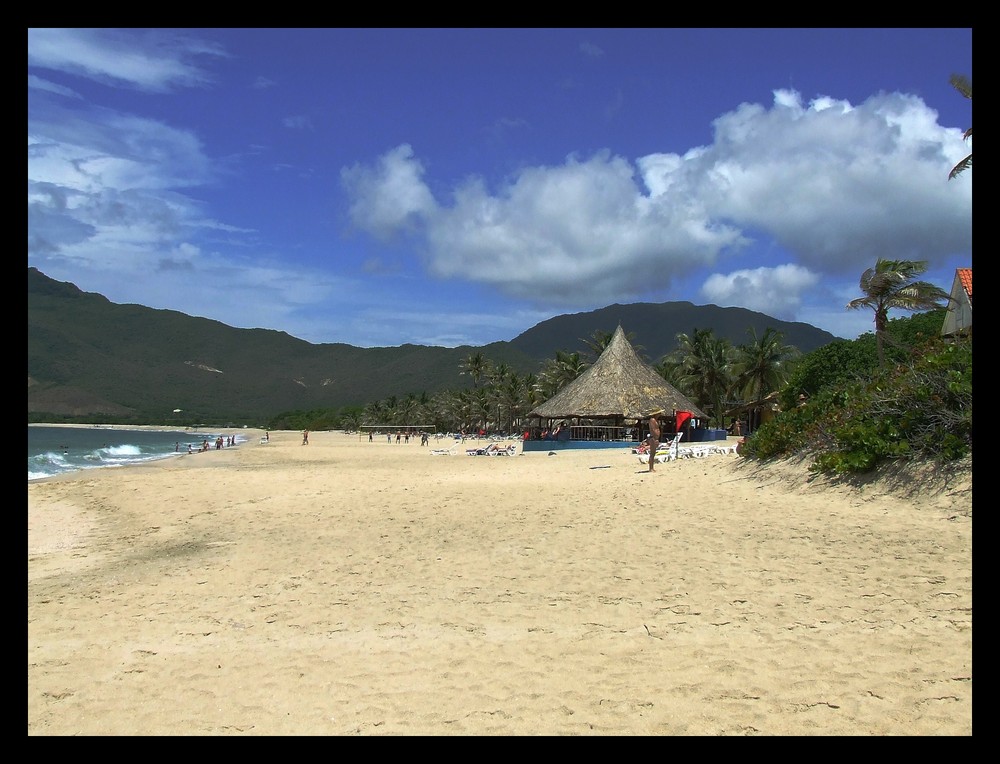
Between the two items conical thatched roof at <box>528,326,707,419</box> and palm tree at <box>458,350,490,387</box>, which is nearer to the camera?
conical thatched roof at <box>528,326,707,419</box>

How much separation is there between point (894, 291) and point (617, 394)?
14002mm

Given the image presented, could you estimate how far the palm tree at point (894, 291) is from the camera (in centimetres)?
2023

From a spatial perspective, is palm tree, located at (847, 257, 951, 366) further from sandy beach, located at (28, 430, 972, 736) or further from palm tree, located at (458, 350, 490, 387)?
palm tree, located at (458, 350, 490, 387)

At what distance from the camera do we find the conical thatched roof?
3159 centimetres

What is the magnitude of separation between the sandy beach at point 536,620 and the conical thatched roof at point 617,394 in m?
20.8

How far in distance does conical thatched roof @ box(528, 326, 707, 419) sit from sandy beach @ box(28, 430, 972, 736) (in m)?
20.8

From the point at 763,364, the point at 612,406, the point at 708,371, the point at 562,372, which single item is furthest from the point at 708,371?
the point at 612,406

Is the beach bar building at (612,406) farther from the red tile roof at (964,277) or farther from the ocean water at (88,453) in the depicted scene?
the ocean water at (88,453)

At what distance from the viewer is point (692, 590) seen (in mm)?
5988

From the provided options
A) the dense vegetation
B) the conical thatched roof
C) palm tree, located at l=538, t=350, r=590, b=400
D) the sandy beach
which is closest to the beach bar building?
the conical thatched roof

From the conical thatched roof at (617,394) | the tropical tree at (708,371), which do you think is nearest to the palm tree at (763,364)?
the tropical tree at (708,371)

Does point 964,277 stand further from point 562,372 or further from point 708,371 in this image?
point 562,372
